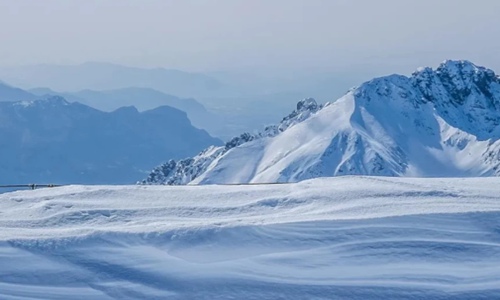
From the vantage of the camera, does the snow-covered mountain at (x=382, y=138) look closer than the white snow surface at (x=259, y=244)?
No

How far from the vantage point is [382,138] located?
164625 mm

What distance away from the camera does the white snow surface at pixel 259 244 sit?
5457 millimetres

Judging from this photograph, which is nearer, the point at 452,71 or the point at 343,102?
the point at 343,102

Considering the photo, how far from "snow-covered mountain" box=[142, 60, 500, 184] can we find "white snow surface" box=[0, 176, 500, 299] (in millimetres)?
129488

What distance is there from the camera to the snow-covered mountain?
14838cm

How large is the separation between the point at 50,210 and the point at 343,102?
170 meters

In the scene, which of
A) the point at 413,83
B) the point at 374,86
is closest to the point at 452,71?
the point at 413,83

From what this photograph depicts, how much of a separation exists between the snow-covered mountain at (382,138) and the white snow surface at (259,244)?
129488mm

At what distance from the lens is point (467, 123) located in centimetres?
18075

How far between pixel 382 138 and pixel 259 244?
161103 mm

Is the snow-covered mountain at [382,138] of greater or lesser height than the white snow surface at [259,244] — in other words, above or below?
above

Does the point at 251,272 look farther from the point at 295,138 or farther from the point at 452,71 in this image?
the point at 452,71

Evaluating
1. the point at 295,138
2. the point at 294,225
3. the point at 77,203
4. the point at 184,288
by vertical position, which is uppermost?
the point at 295,138

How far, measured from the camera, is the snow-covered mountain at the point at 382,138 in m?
148
